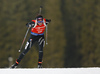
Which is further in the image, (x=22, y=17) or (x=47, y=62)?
(x=22, y=17)

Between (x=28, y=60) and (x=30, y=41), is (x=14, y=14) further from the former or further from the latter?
(x=30, y=41)

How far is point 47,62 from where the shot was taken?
4056 centimetres

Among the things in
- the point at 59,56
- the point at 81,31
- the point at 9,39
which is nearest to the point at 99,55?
the point at 59,56

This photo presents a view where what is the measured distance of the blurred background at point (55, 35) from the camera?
43.3 m

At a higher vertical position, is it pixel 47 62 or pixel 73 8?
pixel 73 8

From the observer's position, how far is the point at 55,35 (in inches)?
1797

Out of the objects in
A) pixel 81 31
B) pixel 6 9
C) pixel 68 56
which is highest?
pixel 6 9

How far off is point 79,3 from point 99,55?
13.5 metres

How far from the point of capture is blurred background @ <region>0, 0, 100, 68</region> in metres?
43.3

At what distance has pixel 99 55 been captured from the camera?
43.8m

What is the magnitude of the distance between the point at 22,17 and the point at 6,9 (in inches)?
101
